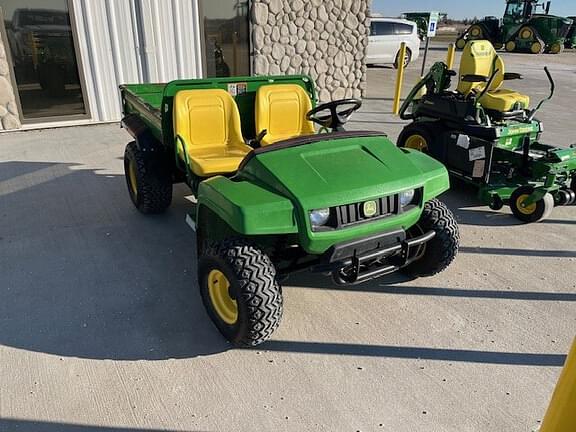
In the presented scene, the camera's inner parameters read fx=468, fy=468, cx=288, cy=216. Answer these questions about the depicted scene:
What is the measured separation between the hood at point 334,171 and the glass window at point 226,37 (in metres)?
6.11

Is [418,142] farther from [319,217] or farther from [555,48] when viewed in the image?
[555,48]

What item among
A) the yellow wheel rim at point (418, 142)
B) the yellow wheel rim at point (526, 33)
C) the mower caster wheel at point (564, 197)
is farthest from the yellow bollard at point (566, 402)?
the yellow wheel rim at point (526, 33)

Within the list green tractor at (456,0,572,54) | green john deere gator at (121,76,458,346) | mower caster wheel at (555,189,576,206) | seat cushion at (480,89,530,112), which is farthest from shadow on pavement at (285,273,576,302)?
green tractor at (456,0,572,54)

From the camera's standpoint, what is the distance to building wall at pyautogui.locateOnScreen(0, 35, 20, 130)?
22.2 feet

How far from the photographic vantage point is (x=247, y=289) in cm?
236

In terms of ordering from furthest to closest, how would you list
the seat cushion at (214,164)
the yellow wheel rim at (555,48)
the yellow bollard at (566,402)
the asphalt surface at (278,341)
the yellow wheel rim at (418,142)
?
1. the yellow wheel rim at (555,48)
2. the yellow wheel rim at (418,142)
3. the seat cushion at (214,164)
4. the asphalt surface at (278,341)
5. the yellow bollard at (566,402)

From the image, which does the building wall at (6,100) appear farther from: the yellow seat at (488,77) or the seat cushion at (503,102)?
the seat cushion at (503,102)

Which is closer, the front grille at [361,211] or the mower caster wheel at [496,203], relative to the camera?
the front grille at [361,211]

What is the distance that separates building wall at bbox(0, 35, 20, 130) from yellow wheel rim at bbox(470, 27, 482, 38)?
2208 cm

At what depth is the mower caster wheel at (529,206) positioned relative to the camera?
13.2 ft

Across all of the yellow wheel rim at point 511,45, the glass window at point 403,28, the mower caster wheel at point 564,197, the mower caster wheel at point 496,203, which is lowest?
the mower caster wheel at point 496,203

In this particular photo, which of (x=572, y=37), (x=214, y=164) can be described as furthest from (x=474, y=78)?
(x=572, y=37)

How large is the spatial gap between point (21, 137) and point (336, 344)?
623 centimetres

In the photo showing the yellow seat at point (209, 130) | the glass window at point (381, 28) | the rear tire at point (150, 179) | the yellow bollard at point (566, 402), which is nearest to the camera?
the yellow bollard at point (566, 402)
